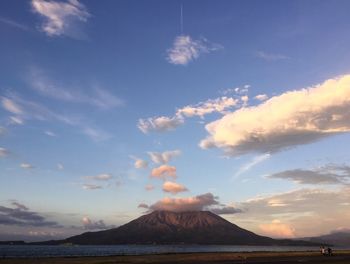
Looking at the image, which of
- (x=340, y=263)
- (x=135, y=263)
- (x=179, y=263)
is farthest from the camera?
(x=135, y=263)

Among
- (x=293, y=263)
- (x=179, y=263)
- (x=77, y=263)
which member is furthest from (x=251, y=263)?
(x=77, y=263)

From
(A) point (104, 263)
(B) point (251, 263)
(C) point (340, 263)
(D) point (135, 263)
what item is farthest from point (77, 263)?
(C) point (340, 263)

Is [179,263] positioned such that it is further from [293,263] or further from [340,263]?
[340,263]

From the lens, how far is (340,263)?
71.4 metres

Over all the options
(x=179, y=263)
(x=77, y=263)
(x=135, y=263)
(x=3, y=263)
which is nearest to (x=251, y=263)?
(x=179, y=263)

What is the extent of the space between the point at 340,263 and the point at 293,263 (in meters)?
8.05

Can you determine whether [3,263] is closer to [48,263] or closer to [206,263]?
[48,263]

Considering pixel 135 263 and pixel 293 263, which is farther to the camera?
pixel 135 263

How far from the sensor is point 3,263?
3177 inches

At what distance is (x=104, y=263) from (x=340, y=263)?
4202 centimetres

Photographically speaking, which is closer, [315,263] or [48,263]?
[315,263]

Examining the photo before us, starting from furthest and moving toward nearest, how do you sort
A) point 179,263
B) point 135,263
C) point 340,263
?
1. point 135,263
2. point 179,263
3. point 340,263

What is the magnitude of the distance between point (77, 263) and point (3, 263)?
13949mm

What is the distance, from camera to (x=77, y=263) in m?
80.6
